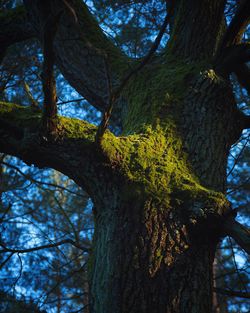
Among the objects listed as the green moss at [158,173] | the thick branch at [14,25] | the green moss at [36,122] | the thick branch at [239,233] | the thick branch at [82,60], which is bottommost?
the thick branch at [239,233]

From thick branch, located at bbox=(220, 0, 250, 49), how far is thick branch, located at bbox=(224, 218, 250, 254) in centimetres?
120

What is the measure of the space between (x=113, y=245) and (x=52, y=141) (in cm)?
61

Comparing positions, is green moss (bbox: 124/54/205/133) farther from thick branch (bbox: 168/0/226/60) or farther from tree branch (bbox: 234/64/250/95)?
tree branch (bbox: 234/64/250/95)

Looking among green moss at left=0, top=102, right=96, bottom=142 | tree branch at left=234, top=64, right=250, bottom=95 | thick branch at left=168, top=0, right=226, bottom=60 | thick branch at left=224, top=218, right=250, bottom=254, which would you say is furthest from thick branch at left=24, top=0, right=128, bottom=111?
thick branch at left=224, top=218, right=250, bottom=254

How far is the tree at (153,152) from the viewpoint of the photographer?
56.8 inches

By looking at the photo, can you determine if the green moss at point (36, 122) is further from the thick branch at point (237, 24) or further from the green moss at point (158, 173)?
the thick branch at point (237, 24)

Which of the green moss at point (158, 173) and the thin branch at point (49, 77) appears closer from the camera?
the thin branch at point (49, 77)

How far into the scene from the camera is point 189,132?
2.00 meters

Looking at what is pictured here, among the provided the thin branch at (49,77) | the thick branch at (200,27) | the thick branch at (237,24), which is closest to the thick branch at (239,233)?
the thin branch at (49,77)

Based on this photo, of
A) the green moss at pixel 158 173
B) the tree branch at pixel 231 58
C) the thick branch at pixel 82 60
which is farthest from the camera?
the thick branch at pixel 82 60

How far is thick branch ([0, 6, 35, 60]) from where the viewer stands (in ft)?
8.56

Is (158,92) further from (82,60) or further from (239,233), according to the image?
(239,233)

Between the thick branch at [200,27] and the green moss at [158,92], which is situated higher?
the thick branch at [200,27]

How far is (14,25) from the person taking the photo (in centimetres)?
263
